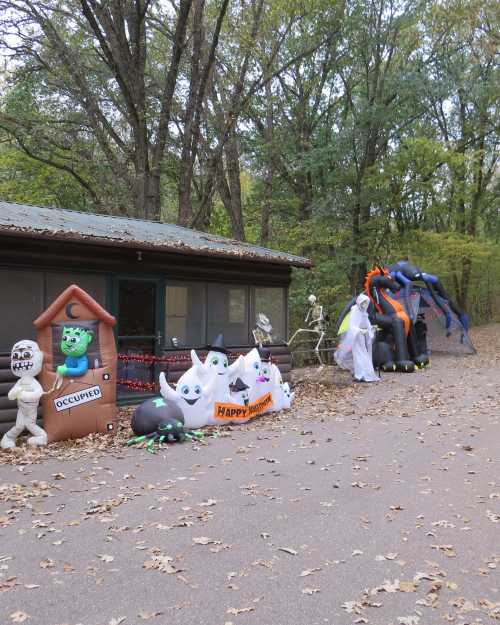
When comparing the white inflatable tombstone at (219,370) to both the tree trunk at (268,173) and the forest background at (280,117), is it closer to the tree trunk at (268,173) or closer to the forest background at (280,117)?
the forest background at (280,117)

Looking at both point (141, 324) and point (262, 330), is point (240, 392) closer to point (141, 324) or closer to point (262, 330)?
point (141, 324)

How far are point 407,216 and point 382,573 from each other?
20676 mm

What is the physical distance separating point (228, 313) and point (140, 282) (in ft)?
6.99

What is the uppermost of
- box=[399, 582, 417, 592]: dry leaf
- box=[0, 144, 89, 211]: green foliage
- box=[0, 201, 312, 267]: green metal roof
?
box=[0, 144, 89, 211]: green foliage

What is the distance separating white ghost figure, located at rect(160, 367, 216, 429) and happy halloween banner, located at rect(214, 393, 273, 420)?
155 mm

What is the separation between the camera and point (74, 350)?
7.73 metres

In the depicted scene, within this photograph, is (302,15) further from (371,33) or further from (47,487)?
(47,487)

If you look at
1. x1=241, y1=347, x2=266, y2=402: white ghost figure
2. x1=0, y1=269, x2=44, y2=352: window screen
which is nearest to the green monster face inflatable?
x1=0, y1=269, x2=44, y2=352: window screen

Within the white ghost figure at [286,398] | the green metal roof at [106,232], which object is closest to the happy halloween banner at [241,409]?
the white ghost figure at [286,398]

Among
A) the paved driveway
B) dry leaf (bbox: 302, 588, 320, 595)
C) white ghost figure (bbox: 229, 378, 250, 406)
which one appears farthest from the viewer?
white ghost figure (bbox: 229, 378, 250, 406)

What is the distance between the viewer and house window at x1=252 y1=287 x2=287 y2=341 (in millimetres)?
12219

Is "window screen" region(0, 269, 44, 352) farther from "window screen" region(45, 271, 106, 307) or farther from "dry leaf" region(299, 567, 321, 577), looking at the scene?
"dry leaf" region(299, 567, 321, 577)

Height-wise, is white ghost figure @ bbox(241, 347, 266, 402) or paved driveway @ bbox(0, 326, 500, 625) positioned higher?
white ghost figure @ bbox(241, 347, 266, 402)

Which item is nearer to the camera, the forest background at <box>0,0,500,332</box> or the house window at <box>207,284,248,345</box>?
the house window at <box>207,284,248,345</box>
